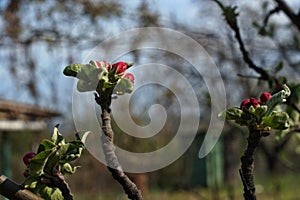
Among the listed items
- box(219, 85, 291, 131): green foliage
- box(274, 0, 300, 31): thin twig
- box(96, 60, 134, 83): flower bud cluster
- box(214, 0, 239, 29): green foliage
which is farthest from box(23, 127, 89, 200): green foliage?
box(274, 0, 300, 31): thin twig

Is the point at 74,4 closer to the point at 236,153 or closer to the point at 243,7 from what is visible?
the point at 243,7

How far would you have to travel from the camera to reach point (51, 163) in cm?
74

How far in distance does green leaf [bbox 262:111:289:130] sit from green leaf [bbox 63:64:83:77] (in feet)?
0.83

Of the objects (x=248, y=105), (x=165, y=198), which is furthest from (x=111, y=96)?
(x=165, y=198)

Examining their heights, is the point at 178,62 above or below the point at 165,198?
above

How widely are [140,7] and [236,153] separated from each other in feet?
31.7

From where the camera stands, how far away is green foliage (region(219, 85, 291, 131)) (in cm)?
79

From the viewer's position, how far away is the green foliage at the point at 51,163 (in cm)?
72

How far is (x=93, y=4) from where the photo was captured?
5129 millimetres

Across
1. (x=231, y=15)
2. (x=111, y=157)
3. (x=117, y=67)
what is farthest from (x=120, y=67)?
(x=231, y=15)

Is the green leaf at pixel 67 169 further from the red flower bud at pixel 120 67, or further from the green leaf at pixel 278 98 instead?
the green leaf at pixel 278 98

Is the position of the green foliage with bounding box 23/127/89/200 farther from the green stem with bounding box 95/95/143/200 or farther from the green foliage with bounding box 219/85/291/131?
the green foliage with bounding box 219/85/291/131

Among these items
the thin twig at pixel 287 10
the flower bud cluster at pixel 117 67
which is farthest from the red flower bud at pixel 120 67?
the thin twig at pixel 287 10

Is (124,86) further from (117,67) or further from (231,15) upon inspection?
(231,15)
